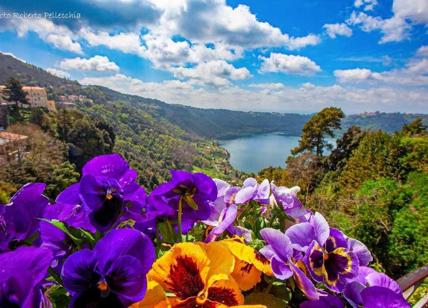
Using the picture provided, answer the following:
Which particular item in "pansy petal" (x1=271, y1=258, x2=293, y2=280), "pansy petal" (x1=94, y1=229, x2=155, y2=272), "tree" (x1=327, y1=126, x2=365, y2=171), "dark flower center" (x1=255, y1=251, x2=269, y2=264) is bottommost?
"tree" (x1=327, y1=126, x2=365, y2=171)

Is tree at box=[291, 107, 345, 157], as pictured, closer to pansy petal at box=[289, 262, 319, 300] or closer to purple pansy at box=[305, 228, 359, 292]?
purple pansy at box=[305, 228, 359, 292]

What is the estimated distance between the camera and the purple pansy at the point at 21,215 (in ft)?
1.73

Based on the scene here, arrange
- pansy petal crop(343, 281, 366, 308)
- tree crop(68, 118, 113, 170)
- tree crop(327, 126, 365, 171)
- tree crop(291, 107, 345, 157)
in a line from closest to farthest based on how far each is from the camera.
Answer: pansy petal crop(343, 281, 366, 308) < tree crop(327, 126, 365, 171) < tree crop(291, 107, 345, 157) < tree crop(68, 118, 113, 170)

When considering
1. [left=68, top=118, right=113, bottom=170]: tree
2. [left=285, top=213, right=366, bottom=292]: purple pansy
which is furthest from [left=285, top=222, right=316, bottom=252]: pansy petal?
[left=68, top=118, right=113, bottom=170]: tree

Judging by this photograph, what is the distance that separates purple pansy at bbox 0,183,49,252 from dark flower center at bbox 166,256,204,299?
232mm

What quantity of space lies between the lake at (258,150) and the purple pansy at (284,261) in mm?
108854

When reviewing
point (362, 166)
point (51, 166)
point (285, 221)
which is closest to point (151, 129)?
point (51, 166)

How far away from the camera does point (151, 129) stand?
367 ft

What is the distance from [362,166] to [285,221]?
57.2 feet

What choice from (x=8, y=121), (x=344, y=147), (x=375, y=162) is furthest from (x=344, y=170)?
(x=8, y=121)

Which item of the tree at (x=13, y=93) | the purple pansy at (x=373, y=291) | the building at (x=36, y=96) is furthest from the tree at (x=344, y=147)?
the building at (x=36, y=96)

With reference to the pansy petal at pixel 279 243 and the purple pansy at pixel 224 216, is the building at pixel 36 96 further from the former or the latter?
the pansy petal at pixel 279 243

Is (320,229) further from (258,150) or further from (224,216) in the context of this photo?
(258,150)

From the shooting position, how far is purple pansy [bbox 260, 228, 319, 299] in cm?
51
